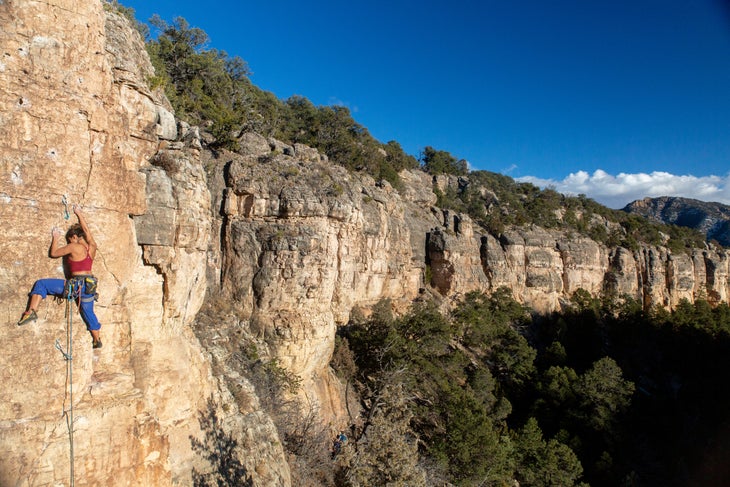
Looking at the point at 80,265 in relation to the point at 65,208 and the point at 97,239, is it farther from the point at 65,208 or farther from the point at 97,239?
the point at 65,208

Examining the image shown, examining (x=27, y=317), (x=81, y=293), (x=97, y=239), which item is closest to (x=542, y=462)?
(x=81, y=293)

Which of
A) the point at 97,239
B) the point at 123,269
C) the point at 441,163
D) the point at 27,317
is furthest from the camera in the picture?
the point at 441,163

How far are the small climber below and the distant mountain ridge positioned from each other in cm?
9048

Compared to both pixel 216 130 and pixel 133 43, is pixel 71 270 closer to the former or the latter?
pixel 133 43

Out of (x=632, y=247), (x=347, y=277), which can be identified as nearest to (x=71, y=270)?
(x=347, y=277)

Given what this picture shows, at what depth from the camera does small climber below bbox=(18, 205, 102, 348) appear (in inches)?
185

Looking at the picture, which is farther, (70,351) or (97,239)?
(97,239)

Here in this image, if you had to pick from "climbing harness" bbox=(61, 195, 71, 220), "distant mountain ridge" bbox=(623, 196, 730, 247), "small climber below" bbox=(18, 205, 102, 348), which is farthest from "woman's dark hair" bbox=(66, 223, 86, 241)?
"distant mountain ridge" bbox=(623, 196, 730, 247)

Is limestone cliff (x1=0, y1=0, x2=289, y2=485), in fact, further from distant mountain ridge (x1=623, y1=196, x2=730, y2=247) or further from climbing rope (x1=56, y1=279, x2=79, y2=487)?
distant mountain ridge (x1=623, y1=196, x2=730, y2=247)

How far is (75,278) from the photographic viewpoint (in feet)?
16.1

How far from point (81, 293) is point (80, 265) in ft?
1.13

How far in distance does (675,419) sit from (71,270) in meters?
30.2

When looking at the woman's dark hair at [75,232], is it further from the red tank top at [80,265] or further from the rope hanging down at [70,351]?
the rope hanging down at [70,351]

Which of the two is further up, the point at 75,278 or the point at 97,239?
the point at 97,239
